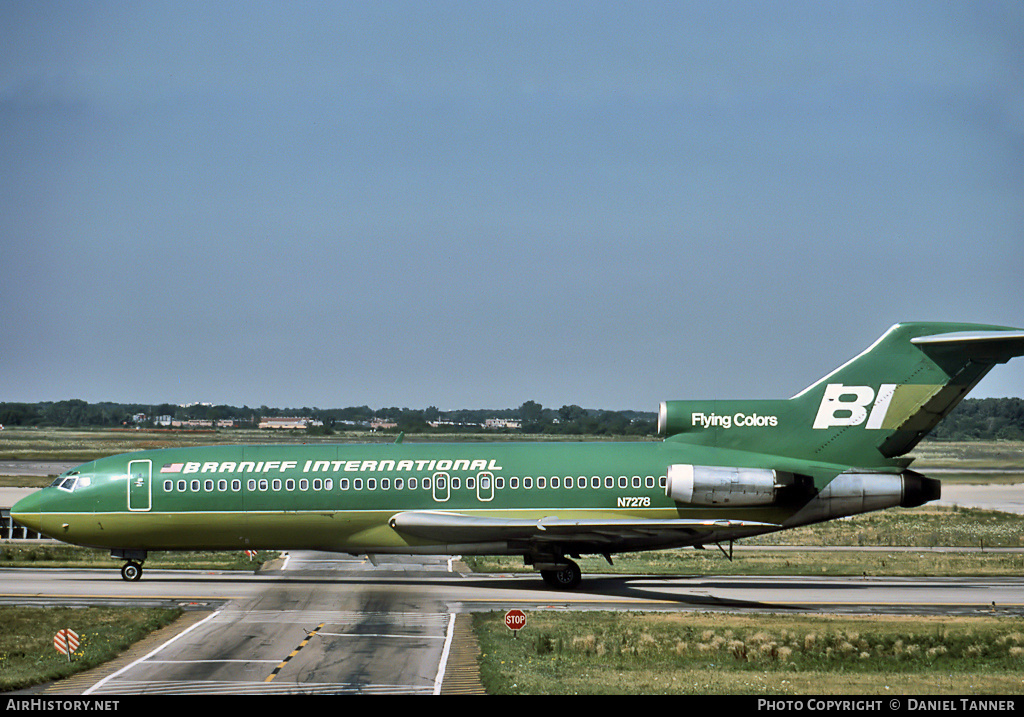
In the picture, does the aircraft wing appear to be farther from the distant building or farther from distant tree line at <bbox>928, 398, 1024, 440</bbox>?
distant tree line at <bbox>928, 398, 1024, 440</bbox>

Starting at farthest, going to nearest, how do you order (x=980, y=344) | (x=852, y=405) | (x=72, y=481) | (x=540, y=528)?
(x=72, y=481) → (x=852, y=405) → (x=540, y=528) → (x=980, y=344)

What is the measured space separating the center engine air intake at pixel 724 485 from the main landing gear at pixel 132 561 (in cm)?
1907

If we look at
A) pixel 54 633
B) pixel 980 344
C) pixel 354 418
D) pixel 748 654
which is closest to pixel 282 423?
pixel 354 418

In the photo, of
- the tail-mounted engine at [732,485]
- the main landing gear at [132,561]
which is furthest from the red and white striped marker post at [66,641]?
the tail-mounted engine at [732,485]

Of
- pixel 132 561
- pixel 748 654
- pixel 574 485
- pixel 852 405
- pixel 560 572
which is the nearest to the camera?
pixel 748 654

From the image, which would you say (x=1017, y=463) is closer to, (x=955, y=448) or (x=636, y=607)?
(x=955, y=448)

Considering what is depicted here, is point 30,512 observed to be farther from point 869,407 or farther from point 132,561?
point 869,407

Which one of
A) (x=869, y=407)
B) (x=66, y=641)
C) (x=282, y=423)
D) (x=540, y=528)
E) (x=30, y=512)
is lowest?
(x=66, y=641)

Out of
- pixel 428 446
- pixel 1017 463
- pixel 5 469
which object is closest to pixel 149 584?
pixel 428 446

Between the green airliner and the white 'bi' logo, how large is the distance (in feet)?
0.16

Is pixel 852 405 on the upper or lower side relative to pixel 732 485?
upper

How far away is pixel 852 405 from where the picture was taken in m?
35.2

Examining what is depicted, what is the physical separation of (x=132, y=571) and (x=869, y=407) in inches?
1048

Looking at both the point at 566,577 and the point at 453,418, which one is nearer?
the point at 566,577
